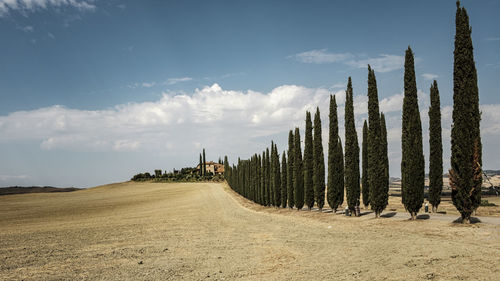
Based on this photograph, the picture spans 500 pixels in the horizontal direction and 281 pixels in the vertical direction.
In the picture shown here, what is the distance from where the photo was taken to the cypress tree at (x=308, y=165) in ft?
110

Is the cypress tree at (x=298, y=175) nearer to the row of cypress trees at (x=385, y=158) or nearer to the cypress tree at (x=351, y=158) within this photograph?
the row of cypress trees at (x=385, y=158)

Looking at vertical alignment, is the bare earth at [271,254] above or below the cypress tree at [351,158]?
below

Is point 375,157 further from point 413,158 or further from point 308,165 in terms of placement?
point 308,165

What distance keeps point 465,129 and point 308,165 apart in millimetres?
17421

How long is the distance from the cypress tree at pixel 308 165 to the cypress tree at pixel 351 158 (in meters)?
6.61

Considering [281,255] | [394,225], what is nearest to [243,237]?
[281,255]

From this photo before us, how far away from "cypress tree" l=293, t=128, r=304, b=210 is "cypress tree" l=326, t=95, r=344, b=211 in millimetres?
5990

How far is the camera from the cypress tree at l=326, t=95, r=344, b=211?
95.1 ft

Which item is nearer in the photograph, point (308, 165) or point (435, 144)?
point (435, 144)

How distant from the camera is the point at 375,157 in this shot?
2414cm

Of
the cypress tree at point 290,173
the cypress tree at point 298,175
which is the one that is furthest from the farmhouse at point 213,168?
the cypress tree at point 298,175

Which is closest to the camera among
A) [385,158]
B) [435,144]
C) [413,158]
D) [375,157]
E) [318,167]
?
[413,158]

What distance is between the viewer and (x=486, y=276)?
9.15 metres

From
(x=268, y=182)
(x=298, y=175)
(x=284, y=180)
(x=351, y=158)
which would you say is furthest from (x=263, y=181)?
(x=351, y=158)
